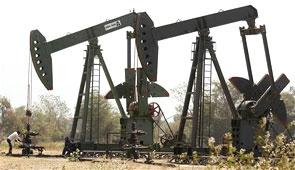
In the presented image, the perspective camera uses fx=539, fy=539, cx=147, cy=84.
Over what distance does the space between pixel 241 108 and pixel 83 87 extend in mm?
7466

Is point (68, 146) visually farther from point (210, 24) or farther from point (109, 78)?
point (210, 24)

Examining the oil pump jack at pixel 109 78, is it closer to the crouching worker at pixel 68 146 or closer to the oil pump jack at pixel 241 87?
the crouching worker at pixel 68 146

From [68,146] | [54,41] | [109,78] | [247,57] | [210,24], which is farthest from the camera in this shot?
[54,41]

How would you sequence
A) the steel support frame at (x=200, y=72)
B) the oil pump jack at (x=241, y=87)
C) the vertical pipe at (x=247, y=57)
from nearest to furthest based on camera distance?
the oil pump jack at (x=241, y=87) → the steel support frame at (x=200, y=72) → the vertical pipe at (x=247, y=57)

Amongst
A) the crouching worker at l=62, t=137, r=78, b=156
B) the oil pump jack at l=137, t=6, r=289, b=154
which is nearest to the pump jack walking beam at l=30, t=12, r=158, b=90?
the crouching worker at l=62, t=137, r=78, b=156

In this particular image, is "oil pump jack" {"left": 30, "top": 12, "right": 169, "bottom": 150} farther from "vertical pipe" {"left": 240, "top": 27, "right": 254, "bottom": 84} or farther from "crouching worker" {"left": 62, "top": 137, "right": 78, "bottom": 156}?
"vertical pipe" {"left": 240, "top": 27, "right": 254, "bottom": 84}

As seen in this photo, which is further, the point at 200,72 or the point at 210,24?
the point at 210,24

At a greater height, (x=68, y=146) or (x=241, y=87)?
(x=241, y=87)

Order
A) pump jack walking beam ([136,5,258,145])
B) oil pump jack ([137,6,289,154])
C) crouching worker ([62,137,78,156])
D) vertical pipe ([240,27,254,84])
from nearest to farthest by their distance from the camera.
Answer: oil pump jack ([137,6,289,154])
vertical pipe ([240,27,254,84])
pump jack walking beam ([136,5,258,145])
crouching worker ([62,137,78,156])

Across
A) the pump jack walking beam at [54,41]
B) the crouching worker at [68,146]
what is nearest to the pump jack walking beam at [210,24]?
the pump jack walking beam at [54,41]

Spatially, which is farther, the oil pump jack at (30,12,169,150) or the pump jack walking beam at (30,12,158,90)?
the pump jack walking beam at (30,12,158,90)

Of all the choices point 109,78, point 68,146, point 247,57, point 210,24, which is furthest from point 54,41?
point 247,57

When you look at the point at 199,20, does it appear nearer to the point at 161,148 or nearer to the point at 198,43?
the point at 198,43

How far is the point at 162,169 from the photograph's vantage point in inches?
516
